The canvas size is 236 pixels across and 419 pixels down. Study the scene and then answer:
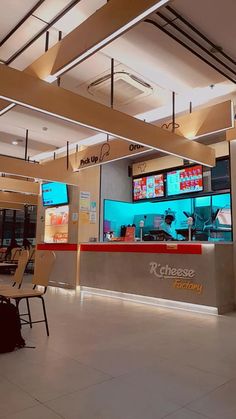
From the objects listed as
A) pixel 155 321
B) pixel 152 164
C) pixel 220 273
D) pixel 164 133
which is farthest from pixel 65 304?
pixel 152 164

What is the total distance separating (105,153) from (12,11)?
342 cm

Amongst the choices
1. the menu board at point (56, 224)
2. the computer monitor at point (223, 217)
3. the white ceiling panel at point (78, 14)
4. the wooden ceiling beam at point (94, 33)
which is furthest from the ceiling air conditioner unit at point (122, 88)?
the menu board at point (56, 224)

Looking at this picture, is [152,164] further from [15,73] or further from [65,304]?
[15,73]

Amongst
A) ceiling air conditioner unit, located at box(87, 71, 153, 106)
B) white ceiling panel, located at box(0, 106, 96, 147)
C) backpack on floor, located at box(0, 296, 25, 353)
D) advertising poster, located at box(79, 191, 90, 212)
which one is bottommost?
backpack on floor, located at box(0, 296, 25, 353)

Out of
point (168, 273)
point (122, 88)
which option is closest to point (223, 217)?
point (168, 273)

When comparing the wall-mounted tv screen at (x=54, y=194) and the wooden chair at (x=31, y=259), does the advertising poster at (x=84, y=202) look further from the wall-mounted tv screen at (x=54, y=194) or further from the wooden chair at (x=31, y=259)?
the wooden chair at (x=31, y=259)

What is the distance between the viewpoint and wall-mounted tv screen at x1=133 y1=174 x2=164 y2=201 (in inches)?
353

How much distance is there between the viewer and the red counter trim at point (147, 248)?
584 centimetres

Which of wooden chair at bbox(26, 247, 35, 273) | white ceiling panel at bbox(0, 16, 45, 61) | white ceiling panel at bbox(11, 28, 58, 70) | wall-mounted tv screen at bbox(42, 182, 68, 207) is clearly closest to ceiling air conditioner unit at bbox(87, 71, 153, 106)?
white ceiling panel at bbox(11, 28, 58, 70)

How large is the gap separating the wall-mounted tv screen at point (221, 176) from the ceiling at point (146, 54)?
2.12 metres

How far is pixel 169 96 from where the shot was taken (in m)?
5.84

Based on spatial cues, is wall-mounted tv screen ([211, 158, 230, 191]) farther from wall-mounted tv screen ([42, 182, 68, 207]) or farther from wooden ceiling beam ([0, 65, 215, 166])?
wall-mounted tv screen ([42, 182, 68, 207])

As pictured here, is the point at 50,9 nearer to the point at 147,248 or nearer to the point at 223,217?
the point at 147,248

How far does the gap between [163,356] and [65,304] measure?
10.2ft
